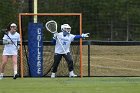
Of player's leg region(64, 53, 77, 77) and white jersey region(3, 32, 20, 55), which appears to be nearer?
white jersey region(3, 32, 20, 55)


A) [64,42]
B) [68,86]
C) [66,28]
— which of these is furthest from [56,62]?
[68,86]

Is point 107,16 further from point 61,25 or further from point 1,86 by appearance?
point 1,86

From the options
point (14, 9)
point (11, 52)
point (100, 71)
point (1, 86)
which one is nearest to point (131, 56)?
point (100, 71)

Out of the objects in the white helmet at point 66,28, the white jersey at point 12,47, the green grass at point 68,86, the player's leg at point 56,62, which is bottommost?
the green grass at point 68,86

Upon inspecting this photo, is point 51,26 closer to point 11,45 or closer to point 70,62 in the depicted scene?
point 70,62

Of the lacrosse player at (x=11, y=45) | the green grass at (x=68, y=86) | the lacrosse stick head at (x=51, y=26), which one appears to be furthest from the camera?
the lacrosse stick head at (x=51, y=26)

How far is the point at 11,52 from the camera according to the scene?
1669cm

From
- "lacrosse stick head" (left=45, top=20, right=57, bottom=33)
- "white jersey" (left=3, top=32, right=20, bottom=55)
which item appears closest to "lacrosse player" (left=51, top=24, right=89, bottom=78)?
Answer: "lacrosse stick head" (left=45, top=20, right=57, bottom=33)

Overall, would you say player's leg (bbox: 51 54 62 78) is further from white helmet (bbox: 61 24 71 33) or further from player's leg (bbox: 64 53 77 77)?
white helmet (bbox: 61 24 71 33)

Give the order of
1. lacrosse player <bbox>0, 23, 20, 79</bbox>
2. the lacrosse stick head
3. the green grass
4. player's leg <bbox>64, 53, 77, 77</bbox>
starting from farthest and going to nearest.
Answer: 1. the lacrosse stick head
2. player's leg <bbox>64, 53, 77, 77</bbox>
3. lacrosse player <bbox>0, 23, 20, 79</bbox>
4. the green grass

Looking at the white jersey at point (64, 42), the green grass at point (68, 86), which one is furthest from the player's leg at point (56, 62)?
the green grass at point (68, 86)

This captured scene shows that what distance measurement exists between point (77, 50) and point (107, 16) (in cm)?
239

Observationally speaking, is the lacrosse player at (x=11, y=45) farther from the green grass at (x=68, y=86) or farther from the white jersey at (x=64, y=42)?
the green grass at (x=68, y=86)

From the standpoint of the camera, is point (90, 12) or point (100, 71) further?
point (100, 71)
